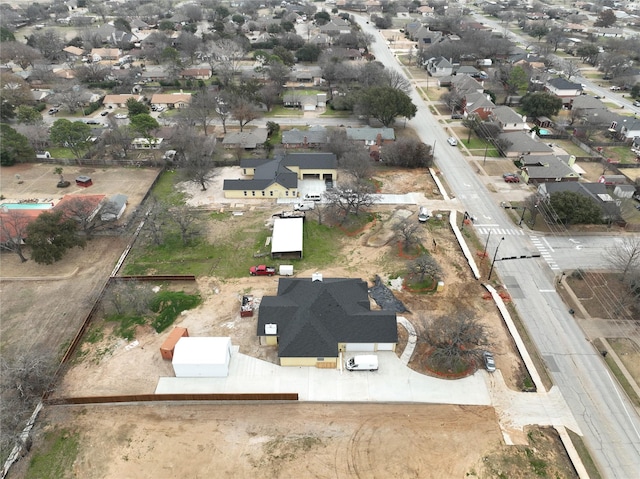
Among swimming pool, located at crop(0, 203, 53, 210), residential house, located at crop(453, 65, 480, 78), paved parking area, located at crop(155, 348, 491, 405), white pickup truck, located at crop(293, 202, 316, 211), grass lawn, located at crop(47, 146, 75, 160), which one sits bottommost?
grass lawn, located at crop(47, 146, 75, 160)

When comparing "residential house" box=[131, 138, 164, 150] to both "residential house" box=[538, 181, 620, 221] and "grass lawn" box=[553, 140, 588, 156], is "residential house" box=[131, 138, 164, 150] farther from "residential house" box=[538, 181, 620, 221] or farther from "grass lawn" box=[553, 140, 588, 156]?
"grass lawn" box=[553, 140, 588, 156]

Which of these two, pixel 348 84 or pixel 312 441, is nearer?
pixel 312 441

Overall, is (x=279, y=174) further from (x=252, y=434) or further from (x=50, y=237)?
(x=252, y=434)

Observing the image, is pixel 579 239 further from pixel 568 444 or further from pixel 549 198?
pixel 568 444

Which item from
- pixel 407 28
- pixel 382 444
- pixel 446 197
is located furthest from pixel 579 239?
pixel 407 28

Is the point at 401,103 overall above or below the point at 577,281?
above

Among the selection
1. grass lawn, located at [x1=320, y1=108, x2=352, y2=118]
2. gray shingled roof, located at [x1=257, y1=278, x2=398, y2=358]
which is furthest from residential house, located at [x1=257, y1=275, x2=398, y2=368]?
grass lawn, located at [x1=320, y1=108, x2=352, y2=118]
